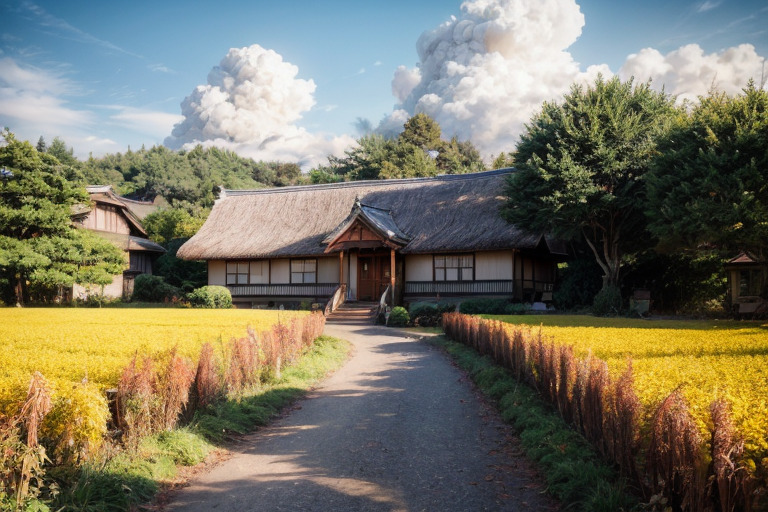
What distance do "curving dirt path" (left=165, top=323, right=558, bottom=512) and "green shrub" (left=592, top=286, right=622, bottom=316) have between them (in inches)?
616

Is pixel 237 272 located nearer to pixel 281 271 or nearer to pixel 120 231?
pixel 281 271

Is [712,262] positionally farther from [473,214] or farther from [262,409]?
[262,409]

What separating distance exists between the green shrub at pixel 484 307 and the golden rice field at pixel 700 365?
12.6 meters

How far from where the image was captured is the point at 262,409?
9.15 m

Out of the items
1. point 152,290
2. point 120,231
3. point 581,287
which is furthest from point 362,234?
point 120,231

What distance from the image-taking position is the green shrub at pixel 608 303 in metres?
24.8

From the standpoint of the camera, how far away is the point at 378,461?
23.0 feet

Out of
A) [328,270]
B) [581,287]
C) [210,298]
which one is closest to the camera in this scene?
[581,287]

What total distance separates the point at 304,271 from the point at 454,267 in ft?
29.8

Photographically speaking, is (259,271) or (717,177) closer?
(717,177)

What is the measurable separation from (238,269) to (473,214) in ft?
48.8

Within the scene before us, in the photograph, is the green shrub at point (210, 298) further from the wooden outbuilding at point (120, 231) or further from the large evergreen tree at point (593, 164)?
the large evergreen tree at point (593, 164)

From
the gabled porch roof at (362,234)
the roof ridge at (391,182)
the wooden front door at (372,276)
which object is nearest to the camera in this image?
the gabled porch roof at (362,234)

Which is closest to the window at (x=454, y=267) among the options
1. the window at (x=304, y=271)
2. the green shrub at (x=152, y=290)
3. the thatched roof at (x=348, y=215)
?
the thatched roof at (x=348, y=215)
